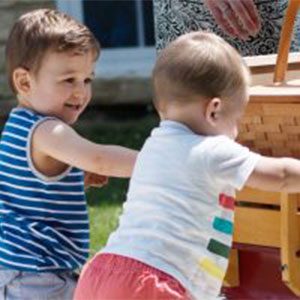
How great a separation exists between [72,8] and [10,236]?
5.91 meters

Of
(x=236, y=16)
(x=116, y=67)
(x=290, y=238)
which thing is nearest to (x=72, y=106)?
(x=290, y=238)

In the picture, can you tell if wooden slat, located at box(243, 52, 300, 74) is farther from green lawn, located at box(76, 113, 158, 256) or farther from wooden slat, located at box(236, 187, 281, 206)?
green lawn, located at box(76, 113, 158, 256)

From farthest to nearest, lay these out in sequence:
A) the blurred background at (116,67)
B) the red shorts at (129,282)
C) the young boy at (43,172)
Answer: the blurred background at (116,67) < the young boy at (43,172) < the red shorts at (129,282)

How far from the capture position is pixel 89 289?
265 cm

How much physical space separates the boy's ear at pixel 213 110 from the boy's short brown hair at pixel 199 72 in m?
0.01

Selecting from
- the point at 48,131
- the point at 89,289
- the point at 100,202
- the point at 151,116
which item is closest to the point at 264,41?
the point at 48,131

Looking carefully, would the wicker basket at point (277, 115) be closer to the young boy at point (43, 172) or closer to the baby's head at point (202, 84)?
the baby's head at point (202, 84)

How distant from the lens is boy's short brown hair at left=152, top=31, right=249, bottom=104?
2562 millimetres

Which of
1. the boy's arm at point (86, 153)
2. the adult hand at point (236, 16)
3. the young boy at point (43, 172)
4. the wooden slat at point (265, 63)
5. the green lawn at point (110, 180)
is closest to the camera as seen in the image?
the boy's arm at point (86, 153)

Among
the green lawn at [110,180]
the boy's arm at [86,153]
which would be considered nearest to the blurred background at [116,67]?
the green lawn at [110,180]

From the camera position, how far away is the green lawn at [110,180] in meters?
5.64

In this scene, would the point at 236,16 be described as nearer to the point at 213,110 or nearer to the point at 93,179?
the point at 93,179

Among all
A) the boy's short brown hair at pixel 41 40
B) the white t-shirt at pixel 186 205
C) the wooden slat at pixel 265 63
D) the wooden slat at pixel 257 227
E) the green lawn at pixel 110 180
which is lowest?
the green lawn at pixel 110 180

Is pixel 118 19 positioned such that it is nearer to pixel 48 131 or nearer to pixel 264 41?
pixel 264 41
